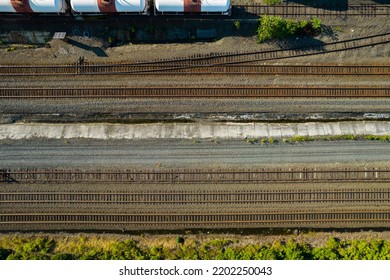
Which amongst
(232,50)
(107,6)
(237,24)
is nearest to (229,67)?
(232,50)

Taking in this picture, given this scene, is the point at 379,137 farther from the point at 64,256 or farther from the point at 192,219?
the point at 64,256

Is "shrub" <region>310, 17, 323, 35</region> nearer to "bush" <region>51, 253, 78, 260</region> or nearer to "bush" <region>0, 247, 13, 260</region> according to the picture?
"bush" <region>51, 253, 78, 260</region>

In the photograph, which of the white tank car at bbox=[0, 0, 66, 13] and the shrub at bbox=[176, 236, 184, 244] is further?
the shrub at bbox=[176, 236, 184, 244]

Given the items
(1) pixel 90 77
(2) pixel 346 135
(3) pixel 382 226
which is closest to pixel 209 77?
(1) pixel 90 77

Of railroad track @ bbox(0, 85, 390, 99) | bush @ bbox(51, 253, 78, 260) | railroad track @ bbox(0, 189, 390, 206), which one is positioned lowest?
bush @ bbox(51, 253, 78, 260)

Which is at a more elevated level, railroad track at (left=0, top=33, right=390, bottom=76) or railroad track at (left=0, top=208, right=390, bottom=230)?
railroad track at (left=0, top=33, right=390, bottom=76)

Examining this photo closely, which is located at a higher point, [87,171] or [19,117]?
[19,117]

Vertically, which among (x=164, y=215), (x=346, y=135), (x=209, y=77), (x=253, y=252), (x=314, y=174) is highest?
(x=209, y=77)

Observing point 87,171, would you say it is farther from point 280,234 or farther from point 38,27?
point 280,234

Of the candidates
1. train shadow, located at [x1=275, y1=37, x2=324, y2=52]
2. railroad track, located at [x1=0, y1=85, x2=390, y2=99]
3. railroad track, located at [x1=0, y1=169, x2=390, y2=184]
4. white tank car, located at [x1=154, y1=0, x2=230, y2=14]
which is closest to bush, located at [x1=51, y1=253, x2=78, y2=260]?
railroad track, located at [x1=0, y1=169, x2=390, y2=184]
